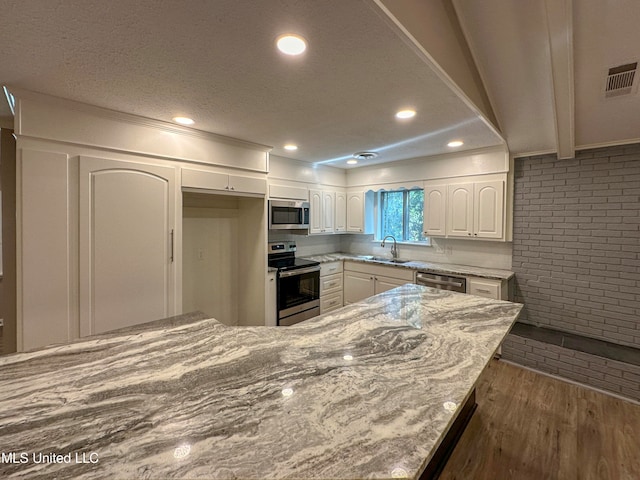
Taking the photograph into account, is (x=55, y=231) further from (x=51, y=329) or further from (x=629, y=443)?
(x=629, y=443)

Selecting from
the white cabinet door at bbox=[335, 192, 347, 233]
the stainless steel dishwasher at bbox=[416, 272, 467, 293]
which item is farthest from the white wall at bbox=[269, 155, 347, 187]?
the stainless steel dishwasher at bbox=[416, 272, 467, 293]

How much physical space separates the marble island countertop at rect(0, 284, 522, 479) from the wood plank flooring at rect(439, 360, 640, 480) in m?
1.08

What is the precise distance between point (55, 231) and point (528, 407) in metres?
3.93

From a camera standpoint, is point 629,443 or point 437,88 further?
point 629,443

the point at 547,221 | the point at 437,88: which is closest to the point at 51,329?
the point at 437,88

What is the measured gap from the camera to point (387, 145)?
3148mm

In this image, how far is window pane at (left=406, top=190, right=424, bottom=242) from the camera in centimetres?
428

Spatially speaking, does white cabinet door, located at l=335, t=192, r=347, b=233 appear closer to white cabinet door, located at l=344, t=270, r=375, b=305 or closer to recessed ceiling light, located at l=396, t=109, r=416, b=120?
white cabinet door, located at l=344, t=270, r=375, b=305

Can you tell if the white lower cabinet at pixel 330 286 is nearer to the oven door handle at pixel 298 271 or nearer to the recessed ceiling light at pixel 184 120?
the oven door handle at pixel 298 271

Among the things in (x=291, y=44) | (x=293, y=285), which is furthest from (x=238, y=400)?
(x=293, y=285)

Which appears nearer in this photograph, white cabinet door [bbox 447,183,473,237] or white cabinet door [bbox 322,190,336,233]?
white cabinet door [bbox 447,183,473,237]

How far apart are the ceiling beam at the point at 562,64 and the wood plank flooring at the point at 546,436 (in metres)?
2.39

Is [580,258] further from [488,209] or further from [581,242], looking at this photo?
[488,209]

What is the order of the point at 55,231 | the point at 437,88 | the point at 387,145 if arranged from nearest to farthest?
the point at 437,88 < the point at 55,231 < the point at 387,145
